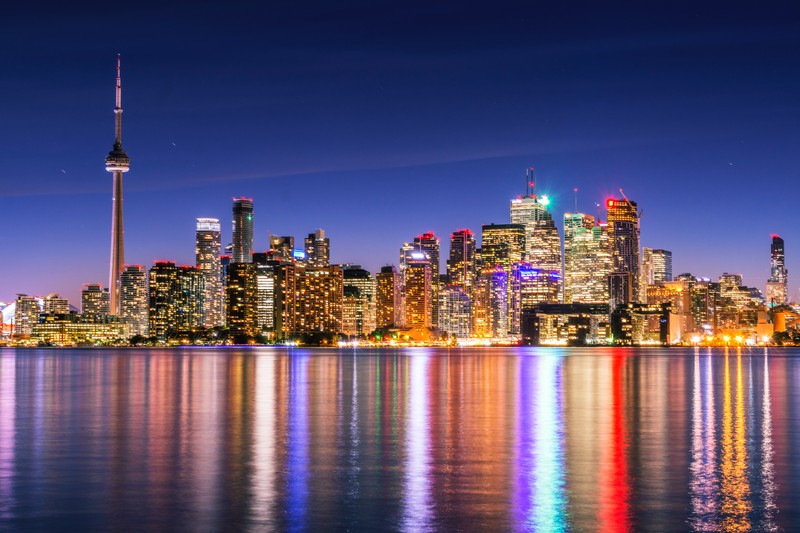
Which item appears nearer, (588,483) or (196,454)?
(588,483)

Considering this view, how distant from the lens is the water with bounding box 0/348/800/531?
2497 cm

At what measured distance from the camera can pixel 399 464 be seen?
34.2 m

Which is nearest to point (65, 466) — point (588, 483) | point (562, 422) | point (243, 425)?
point (243, 425)

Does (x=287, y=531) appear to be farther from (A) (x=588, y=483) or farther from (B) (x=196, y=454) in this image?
(B) (x=196, y=454)

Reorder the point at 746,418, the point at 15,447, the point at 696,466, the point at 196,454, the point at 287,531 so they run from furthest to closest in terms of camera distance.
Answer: the point at 746,418 < the point at 15,447 < the point at 196,454 < the point at 696,466 < the point at 287,531

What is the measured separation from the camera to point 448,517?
2455 centimetres

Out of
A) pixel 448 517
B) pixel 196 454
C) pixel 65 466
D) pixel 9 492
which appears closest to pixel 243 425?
pixel 196 454

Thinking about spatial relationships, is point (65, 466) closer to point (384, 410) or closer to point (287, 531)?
point (287, 531)

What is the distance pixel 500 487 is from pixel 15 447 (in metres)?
20.9

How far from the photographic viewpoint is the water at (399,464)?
81.9 feet

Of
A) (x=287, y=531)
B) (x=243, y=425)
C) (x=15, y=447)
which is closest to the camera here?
(x=287, y=531)

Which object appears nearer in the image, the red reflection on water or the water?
the red reflection on water

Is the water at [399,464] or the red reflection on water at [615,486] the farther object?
the water at [399,464]

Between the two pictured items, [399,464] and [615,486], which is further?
[399,464]
